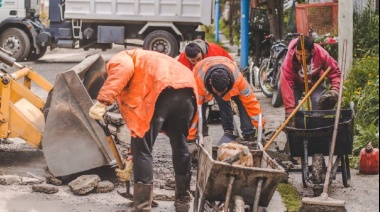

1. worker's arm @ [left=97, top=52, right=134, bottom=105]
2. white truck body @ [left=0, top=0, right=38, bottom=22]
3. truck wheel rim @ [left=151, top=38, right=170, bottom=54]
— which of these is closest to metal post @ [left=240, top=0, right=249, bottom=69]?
truck wheel rim @ [left=151, top=38, right=170, bottom=54]

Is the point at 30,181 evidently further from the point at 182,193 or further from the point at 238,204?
the point at 238,204

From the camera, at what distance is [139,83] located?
21.7ft

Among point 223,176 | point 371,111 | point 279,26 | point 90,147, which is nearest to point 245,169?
point 223,176

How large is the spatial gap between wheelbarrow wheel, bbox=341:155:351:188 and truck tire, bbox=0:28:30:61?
45.7ft

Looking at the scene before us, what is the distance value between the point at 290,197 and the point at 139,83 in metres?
1.98

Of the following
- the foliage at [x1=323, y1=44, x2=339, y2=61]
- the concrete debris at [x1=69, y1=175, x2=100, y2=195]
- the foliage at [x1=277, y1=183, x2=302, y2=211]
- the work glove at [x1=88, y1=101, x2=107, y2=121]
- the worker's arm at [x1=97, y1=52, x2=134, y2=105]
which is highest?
the worker's arm at [x1=97, y1=52, x2=134, y2=105]

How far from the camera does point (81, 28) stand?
69.5ft

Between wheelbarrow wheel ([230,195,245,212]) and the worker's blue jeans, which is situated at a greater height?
the worker's blue jeans

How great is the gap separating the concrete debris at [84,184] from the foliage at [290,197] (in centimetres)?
178

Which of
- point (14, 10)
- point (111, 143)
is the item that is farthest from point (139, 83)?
point (14, 10)

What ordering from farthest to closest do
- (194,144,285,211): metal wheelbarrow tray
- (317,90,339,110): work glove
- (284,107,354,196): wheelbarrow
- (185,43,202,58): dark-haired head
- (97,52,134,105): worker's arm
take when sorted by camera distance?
(185,43,202,58): dark-haired head
(317,90,339,110): work glove
(284,107,354,196): wheelbarrow
(97,52,134,105): worker's arm
(194,144,285,211): metal wheelbarrow tray

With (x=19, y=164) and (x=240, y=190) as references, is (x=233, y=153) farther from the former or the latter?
(x=19, y=164)

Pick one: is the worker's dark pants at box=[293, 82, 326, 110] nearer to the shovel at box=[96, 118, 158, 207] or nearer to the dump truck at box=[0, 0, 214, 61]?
the shovel at box=[96, 118, 158, 207]

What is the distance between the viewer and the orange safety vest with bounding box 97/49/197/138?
6.45 metres
